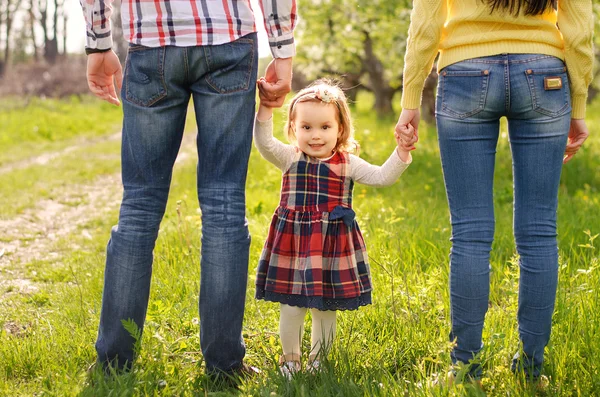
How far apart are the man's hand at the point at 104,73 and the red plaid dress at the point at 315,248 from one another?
798mm

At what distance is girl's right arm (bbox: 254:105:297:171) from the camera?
9.36ft

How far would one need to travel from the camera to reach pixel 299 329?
2850 millimetres

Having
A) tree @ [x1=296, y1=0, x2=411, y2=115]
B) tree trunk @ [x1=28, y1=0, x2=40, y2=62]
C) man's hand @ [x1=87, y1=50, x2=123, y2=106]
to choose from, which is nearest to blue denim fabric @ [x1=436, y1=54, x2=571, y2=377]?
man's hand @ [x1=87, y1=50, x2=123, y2=106]

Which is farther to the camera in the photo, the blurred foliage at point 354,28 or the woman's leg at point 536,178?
the blurred foliage at point 354,28

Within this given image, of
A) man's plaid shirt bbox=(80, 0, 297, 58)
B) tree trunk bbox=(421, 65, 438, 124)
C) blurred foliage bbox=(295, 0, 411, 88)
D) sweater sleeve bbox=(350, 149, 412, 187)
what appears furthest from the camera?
tree trunk bbox=(421, 65, 438, 124)

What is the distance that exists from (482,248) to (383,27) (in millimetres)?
7922

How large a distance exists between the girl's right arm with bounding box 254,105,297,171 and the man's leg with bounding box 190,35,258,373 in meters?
0.24

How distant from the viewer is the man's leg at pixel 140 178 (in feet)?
8.20

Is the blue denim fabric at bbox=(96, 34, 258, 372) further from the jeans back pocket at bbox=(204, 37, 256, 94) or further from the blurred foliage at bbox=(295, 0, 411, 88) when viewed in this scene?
the blurred foliage at bbox=(295, 0, 411, 88)

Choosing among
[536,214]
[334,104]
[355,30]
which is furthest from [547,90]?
[355,30]

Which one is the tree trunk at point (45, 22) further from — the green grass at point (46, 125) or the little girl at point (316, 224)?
the little girl at point (316, 224)

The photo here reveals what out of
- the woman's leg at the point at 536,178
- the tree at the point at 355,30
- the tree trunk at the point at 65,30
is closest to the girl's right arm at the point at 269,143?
the woman's leg at the point at 536,178

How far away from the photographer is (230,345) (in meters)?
2.66

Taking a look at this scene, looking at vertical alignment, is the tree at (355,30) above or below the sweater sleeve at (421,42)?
above
